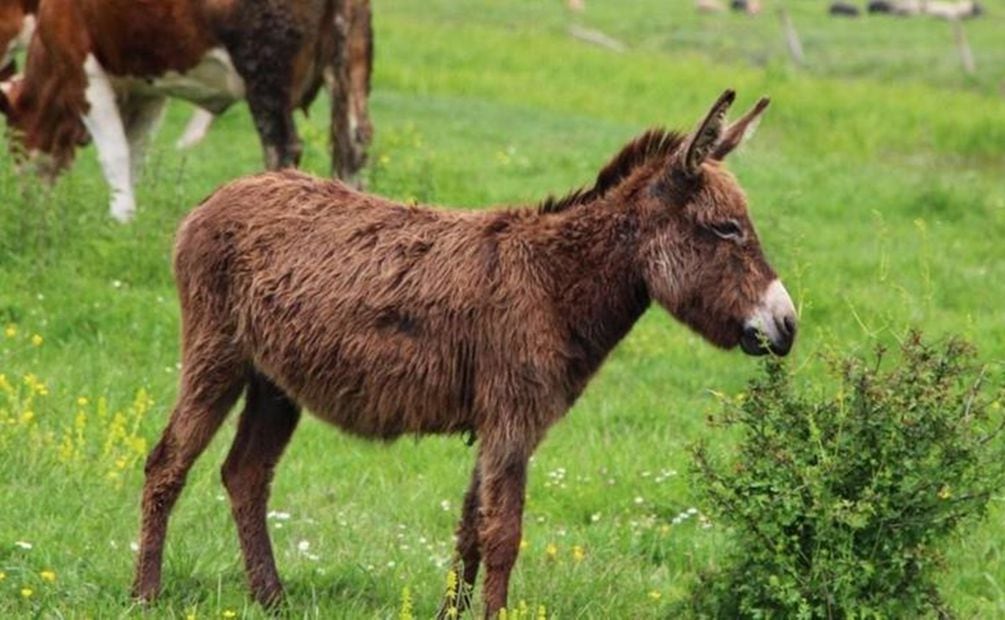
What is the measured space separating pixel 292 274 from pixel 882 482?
6.83ft

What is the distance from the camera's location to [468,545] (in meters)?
6.54

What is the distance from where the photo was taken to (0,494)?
758 cm

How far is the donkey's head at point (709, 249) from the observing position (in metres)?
6.23

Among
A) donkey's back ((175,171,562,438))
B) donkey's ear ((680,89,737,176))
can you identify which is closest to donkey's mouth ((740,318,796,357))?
donkey's ear ((680,89,737,176))

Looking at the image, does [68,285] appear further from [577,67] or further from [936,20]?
[936,20]

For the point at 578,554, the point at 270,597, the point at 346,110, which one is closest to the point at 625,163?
the point at 578,554

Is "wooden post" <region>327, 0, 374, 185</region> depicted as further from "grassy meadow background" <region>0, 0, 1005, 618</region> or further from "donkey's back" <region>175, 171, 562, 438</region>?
"donkey's back" <region>175, 171, 562, 438</region>

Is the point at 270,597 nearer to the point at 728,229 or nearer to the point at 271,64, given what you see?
the point at 728,229

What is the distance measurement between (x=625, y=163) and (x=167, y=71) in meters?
7.19

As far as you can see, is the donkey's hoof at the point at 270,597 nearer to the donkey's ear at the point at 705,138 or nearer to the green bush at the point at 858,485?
the green bush at the point at 858,485

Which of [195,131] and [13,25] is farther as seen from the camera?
[195,131]

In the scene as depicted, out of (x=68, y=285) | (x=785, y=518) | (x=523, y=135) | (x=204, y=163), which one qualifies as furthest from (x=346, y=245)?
(x=523, y=135)

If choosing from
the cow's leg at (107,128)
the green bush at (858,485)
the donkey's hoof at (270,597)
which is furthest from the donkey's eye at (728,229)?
the cow's leg at (107,128)

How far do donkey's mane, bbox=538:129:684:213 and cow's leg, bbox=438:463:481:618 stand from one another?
0.96 m
